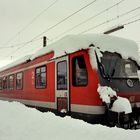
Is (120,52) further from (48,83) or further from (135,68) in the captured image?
(48,83)

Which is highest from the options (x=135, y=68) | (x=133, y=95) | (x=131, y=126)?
(x=135, y=68)

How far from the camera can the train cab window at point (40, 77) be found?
34.0 ft

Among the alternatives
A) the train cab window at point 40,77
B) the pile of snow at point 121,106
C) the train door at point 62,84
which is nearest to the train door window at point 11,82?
the train cab window at point 40,77

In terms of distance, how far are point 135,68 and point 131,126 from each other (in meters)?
2.07

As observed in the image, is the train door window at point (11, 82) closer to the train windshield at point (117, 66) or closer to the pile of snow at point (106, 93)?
the train windshield at point (117, 66)

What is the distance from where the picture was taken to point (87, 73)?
779 cm

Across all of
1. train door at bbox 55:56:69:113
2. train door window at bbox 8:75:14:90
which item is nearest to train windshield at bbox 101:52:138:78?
train door at bbox 55:56:69:113

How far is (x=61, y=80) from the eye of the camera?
8977 mm

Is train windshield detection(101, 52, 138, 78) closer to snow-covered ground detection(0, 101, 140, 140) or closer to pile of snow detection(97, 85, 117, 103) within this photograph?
pile of snow detection(97, 85, 117, 103)

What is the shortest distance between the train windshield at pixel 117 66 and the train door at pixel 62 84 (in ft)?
4.26

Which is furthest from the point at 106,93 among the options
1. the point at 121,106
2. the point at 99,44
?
the point at 99,44

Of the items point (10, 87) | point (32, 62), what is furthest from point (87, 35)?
point (10, 87)

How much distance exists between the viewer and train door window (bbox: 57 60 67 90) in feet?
28.5

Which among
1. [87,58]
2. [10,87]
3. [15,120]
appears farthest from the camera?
[10,87]
